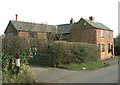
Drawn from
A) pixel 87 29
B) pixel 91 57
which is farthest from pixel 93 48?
pixel 87 29

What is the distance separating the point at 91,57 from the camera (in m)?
16.8

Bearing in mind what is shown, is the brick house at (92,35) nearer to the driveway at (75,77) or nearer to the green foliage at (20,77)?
the driveway at (75,77)

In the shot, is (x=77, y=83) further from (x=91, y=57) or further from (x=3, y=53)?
(x=91, y=57)

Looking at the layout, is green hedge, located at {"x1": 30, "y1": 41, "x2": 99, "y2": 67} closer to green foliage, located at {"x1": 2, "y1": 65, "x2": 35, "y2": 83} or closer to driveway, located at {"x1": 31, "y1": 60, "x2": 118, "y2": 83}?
driveway, located at {"x1": 31, "y1": 60, "x2": 118, "y2": 83}

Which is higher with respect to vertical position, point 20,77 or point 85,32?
point 85,32

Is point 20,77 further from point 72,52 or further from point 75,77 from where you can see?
point 72,52

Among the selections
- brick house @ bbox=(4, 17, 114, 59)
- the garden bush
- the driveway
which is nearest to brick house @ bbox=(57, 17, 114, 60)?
brick house @ bbox=(4, 17, 114, 59)

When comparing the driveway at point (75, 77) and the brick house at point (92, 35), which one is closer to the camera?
the driveway at point (75, 77)

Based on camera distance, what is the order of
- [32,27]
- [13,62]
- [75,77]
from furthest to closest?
[32,27]
[75,77]
[13,62]

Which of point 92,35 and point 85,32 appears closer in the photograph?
point 92,35

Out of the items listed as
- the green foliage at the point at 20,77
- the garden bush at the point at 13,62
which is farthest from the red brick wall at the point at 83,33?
the green foliage at the point at 20,77

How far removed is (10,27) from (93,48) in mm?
17427

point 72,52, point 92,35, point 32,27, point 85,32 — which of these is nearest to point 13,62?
point 72,52

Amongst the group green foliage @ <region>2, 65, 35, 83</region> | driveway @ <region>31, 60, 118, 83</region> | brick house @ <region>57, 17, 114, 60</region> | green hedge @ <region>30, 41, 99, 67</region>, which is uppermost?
brick house @ <region>57, 17, 114, 60</region>
